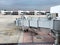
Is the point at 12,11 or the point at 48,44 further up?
the point at 12,11

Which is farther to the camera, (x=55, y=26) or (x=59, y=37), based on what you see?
(x=59, y=37)

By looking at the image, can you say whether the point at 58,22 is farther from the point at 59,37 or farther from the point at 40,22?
the point at 40,22

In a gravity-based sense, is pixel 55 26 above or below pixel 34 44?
above

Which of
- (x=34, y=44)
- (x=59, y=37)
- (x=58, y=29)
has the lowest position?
(x=34, y=44)

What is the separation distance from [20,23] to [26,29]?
1717 mm

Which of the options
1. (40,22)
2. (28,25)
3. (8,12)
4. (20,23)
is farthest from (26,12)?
(40,22)

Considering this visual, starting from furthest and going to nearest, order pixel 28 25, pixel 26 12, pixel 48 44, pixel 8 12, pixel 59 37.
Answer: pixel 8 12, pixel 26 12, pixel 28 25, pixel 48 44, pixel 59 37

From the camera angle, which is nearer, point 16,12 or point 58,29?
point 58,29

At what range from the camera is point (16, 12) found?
40719 millimetres

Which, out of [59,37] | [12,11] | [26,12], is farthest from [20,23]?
[12,11]

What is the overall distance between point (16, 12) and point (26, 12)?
345 centimetres

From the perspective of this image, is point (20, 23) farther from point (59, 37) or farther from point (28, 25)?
point (59, 37)

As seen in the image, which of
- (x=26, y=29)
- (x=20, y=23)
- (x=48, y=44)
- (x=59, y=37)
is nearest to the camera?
(x=59, y=37)

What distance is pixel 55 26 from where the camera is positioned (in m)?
6.65
